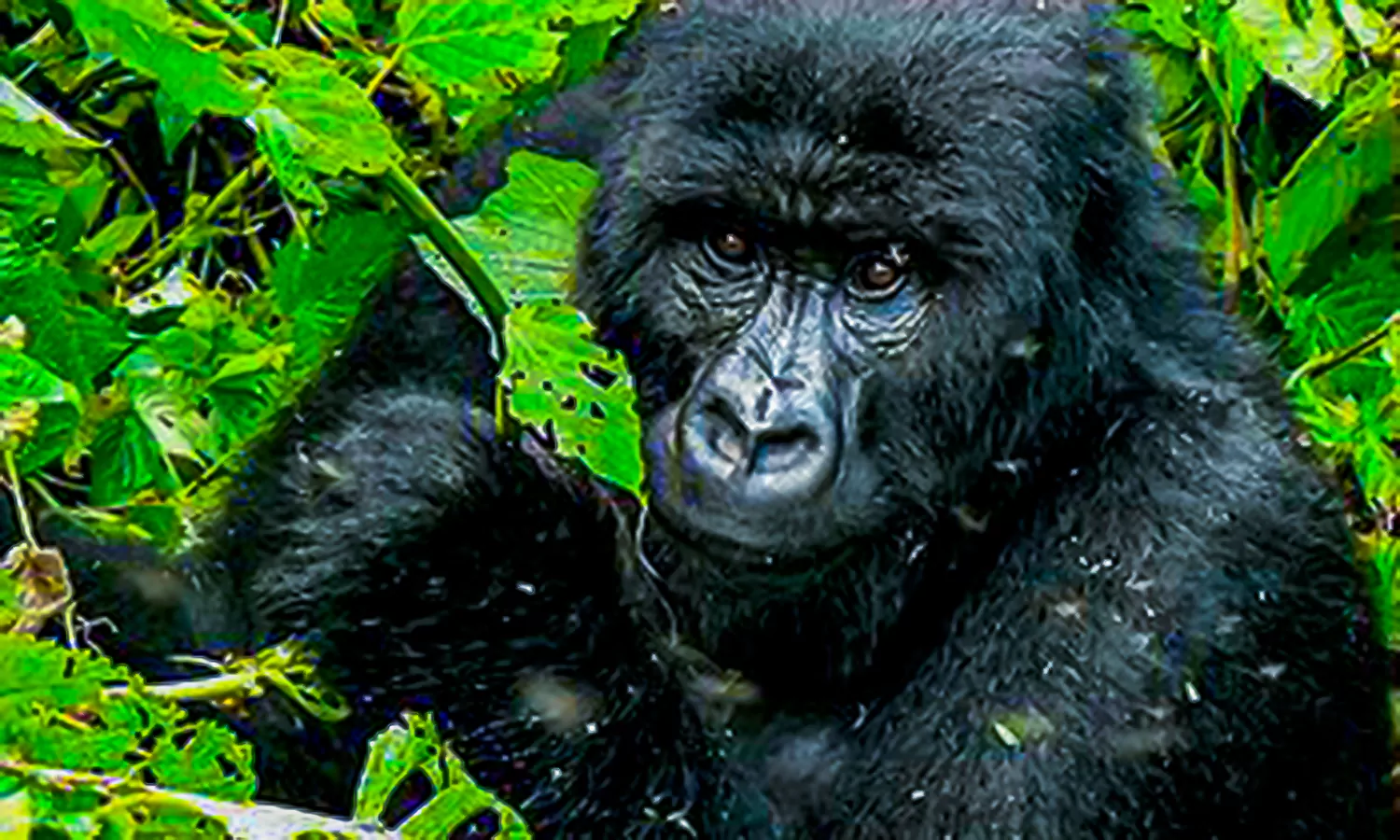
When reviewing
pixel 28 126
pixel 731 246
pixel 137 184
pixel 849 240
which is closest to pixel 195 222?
pixel 137 184

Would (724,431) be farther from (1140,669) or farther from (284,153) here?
(284,153)

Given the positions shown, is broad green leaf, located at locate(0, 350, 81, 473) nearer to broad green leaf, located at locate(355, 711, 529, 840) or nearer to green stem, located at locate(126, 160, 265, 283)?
broad green leaf, located at locate(355, 711, 529, 840)

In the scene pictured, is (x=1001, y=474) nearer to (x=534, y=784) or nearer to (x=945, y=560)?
(x=945, y=560)

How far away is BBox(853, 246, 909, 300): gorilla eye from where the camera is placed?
3.43m

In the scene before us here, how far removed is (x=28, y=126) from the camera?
2.45 m

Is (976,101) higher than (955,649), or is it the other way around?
(976,101)

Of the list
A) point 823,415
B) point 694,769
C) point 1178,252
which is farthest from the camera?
point 1178,252

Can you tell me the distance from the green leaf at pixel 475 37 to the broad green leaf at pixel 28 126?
13.3 inches

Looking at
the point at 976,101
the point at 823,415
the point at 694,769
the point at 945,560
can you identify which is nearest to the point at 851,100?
the point at 976,101

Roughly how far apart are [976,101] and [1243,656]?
756 mm

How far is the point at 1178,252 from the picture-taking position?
145 inches

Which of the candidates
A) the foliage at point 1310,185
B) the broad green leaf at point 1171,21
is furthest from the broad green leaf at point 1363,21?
the broad green leaf at point 1171,21

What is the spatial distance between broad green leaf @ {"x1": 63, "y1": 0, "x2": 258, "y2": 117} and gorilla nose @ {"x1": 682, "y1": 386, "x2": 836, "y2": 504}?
3.09 feet

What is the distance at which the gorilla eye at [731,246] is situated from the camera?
11.4 feet
